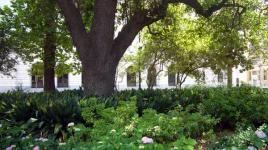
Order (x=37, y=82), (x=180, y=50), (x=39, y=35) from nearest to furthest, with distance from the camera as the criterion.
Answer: (x=39, y=35) → (x=180, y=50) → (x=37, y=82)

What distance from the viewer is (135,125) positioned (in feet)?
21.9

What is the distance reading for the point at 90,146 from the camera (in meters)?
5.51

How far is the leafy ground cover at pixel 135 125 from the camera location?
603 cm

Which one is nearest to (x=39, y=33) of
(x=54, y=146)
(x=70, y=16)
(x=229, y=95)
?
(x=70, y=16)

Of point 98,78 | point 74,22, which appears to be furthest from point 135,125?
point 74,22

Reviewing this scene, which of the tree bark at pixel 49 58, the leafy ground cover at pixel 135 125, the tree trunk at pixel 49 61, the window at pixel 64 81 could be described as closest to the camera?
the leafy ground cover at pixel 135 125

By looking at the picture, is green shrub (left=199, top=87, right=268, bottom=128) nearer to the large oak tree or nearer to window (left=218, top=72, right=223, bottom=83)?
the large oak tree

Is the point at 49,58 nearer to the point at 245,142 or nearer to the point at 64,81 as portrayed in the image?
the point at 245,142

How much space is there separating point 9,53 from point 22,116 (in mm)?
12949

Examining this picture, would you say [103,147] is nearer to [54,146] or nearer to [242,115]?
[54,146]

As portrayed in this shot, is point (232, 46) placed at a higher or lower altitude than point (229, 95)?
higher

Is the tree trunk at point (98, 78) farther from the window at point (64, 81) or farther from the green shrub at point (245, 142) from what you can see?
the window at point (64, 81)

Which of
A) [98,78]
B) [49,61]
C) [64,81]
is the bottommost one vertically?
[98,78]

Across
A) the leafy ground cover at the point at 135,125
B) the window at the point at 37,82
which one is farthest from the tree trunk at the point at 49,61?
the window at the point at 37,82
